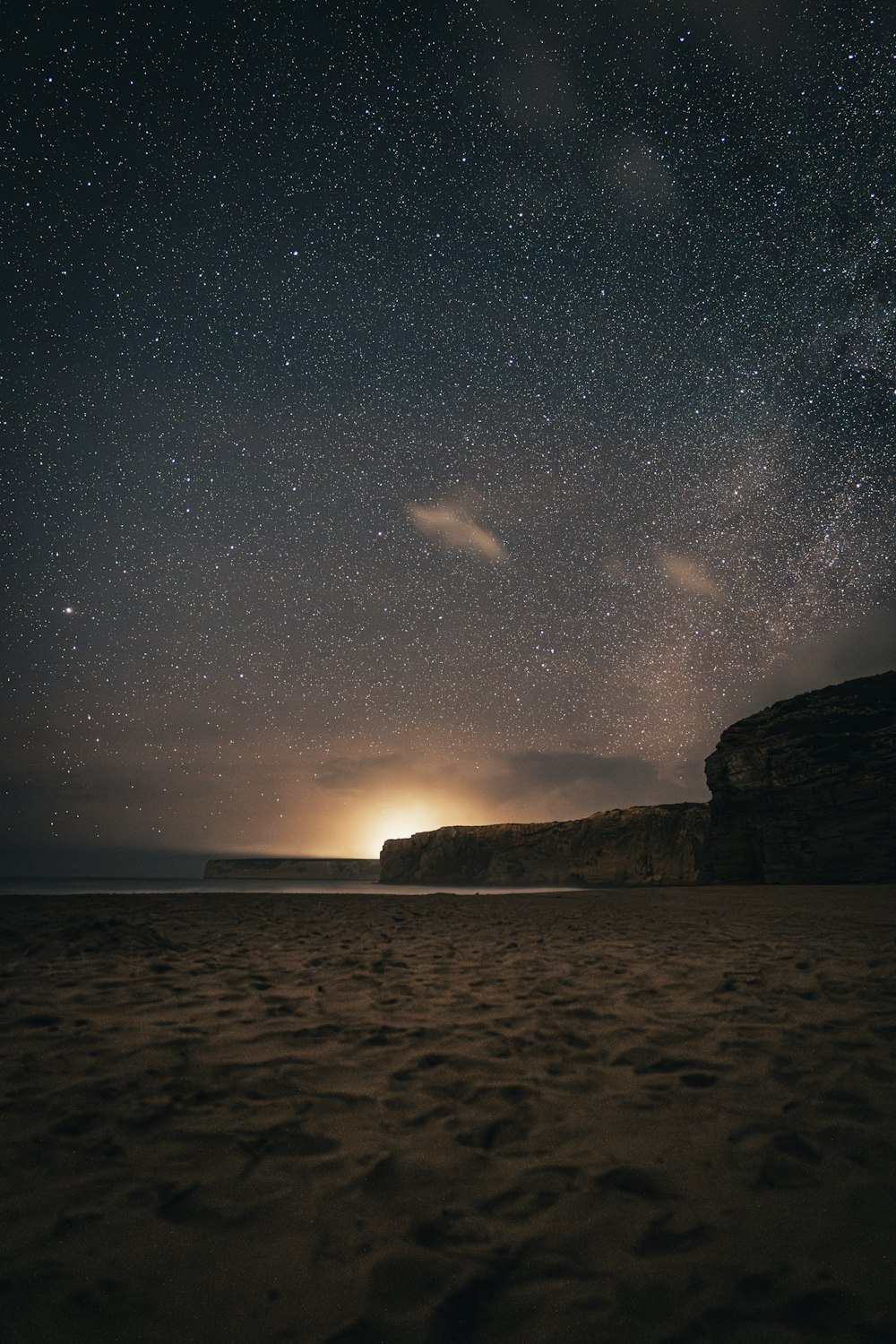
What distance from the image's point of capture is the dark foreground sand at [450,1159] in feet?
6.06

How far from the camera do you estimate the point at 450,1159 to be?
8.83 ft

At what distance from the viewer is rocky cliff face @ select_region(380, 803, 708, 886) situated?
52562mm

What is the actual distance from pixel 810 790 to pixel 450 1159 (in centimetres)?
→ 2507

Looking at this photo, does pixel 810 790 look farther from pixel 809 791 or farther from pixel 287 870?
pixel 287 870

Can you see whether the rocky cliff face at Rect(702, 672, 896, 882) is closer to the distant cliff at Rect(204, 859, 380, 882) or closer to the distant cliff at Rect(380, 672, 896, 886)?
the distant cliff at Rect(380, 672, 896, 886)

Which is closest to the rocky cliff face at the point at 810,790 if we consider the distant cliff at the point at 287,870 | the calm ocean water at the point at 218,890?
the calm ocean water at the point at 218,890

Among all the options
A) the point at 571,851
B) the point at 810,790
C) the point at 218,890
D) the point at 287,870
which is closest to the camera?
the point at 810,790

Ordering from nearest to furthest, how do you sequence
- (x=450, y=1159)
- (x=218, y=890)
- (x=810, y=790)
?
(x=450, y=1159) < (x=810, y=790) < (x=218, y=890)

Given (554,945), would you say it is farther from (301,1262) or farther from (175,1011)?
(301,1262)

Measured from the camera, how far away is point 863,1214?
2.25 metres

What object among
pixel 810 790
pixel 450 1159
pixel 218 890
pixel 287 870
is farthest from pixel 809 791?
pixel 287 870

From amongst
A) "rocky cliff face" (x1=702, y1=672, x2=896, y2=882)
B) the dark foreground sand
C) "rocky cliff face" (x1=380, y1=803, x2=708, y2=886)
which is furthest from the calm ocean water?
the dark foreground sand

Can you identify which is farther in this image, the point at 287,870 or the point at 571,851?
the point at 287,870

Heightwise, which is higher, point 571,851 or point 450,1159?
point 450,1159
